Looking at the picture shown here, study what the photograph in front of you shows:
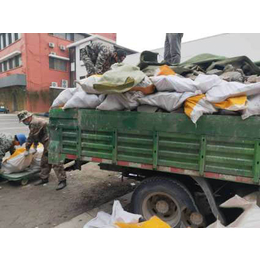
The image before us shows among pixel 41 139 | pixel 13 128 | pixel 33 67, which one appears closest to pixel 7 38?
pixel 33 67

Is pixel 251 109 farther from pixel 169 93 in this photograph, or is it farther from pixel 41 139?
pixel 41 139

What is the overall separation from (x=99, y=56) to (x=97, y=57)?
0.10 m

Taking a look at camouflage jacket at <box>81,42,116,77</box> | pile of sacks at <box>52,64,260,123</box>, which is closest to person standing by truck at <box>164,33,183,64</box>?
camouflage jacket at <box>81,42,116,77</box>

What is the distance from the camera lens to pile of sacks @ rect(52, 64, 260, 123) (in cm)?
204

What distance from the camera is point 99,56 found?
4.11 metres

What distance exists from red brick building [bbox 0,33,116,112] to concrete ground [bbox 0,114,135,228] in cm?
1983

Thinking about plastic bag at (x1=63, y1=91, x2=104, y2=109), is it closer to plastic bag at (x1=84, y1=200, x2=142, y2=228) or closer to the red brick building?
plastic bag at (x1=84, y1=200, x2=142, y2=228)

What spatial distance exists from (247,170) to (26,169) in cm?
406

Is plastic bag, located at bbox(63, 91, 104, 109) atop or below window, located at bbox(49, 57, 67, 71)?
below

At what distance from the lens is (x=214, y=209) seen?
2.27m

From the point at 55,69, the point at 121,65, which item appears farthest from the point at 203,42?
the point at 55,69

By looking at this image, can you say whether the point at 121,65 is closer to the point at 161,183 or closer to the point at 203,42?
the point at 161,183

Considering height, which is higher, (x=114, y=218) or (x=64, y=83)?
(x=64, y=83)

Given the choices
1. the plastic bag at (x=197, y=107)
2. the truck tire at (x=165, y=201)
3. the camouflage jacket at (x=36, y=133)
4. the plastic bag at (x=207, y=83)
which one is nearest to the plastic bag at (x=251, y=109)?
the plastic bag at (x=197, y=107)
